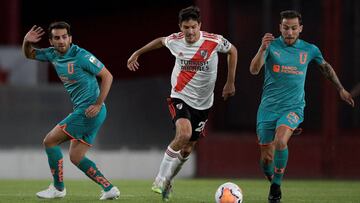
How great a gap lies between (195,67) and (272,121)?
38.9 inches

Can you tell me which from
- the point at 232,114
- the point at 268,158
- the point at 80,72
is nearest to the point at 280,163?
the point at 268,158

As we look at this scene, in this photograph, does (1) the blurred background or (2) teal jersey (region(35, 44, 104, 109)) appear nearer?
(2) teal jersey (region(35, 44, 104, 109))

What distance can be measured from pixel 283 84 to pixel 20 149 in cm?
723

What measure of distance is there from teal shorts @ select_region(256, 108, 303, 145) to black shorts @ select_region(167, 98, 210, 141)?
0.60m

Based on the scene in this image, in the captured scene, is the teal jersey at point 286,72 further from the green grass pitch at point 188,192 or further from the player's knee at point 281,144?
the green grass pitch at point 188,192

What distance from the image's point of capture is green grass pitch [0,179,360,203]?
10.1 m

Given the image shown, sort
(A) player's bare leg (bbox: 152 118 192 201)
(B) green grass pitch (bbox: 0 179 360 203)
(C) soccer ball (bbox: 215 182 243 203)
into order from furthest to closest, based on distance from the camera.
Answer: (B) green grass pitch (bbox: 0 179 360 203)
(A) player's bare leg (bbox: 152 118 192 201)
(C) soccer ball (bbox: 215 182 243 203)

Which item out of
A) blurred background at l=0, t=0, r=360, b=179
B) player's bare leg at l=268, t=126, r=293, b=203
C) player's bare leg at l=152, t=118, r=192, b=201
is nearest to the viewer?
player's bare leg at l=268, t=126, r=293, b=203

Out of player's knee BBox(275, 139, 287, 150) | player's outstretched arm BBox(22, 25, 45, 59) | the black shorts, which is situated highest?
player's outstretched arm BBox(22, 25, 45, 59)

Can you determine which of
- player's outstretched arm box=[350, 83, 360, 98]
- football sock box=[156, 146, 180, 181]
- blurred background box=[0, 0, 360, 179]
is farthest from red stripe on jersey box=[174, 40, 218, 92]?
player's outstretched arm box=[350, 83, 360, 98]

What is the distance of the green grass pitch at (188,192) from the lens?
33.3 ft

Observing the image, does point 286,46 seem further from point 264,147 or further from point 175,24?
point 175,24

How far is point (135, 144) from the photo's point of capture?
1661cm

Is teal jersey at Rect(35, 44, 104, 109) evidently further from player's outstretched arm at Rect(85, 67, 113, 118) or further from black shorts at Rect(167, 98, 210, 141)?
black shorts at Rect(167, 98, 210, 141)
